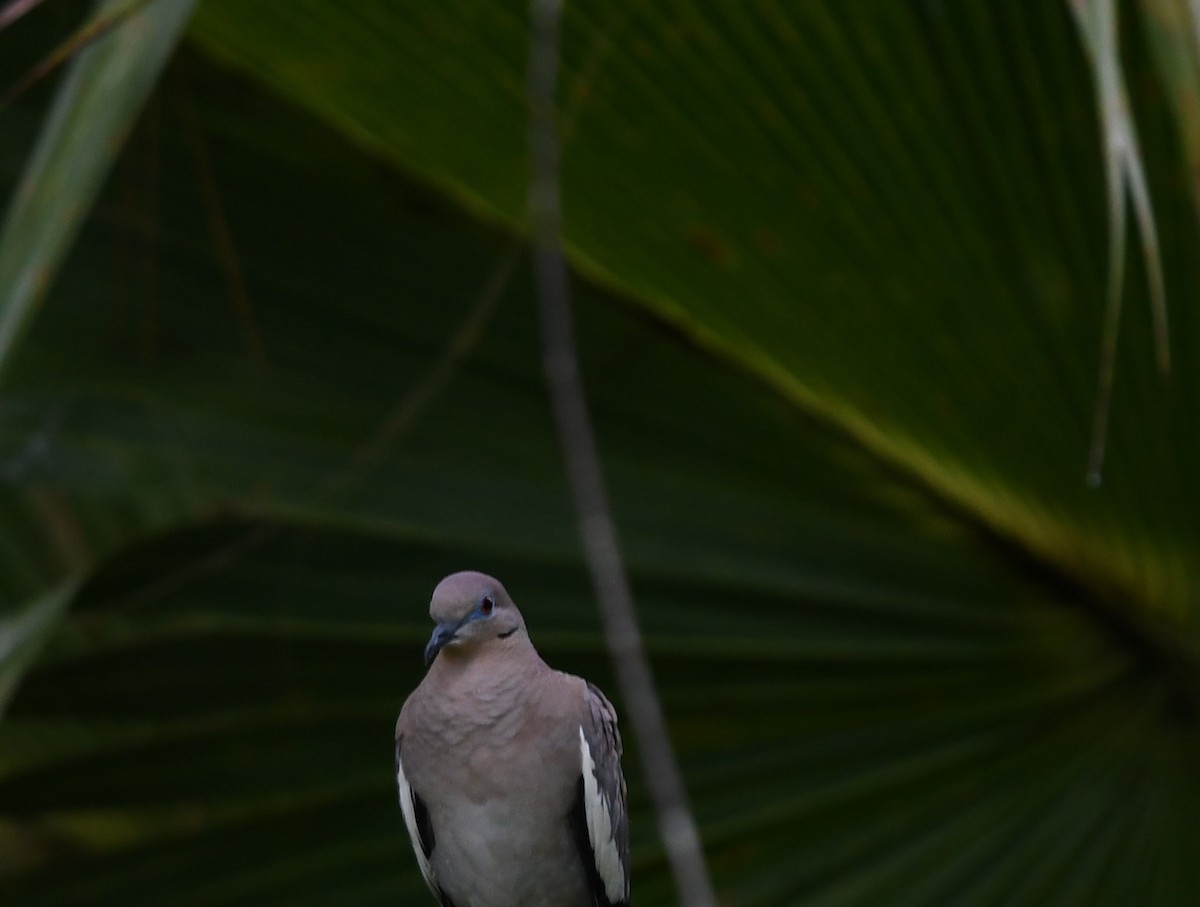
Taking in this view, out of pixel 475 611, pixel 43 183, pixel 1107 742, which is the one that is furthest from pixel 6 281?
pixel 1107 742

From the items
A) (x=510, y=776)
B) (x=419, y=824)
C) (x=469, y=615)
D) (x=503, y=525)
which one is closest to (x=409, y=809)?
(x=419, y=824)

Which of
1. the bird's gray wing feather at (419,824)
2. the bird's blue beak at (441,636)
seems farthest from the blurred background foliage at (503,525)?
the bird's blue beak at (441,636)

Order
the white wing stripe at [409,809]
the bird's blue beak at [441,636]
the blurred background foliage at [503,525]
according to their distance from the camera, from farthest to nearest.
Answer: the blurred background foliage at [503,525]
the white wing stripe at [409,809]
the bird's blue beak at [441,636]

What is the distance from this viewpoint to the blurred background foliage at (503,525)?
2.46 m

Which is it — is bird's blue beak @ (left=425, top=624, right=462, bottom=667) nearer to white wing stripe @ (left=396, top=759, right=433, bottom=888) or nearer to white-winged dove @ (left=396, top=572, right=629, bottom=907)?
white-winged dove @ (left=396, top=572, right=629, bottom=907)

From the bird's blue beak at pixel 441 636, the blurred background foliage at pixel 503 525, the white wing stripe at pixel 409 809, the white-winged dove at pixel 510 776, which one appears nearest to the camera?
the bird's blue beak at pixel 441 636

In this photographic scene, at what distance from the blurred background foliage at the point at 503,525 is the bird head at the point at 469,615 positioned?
71 centimetres

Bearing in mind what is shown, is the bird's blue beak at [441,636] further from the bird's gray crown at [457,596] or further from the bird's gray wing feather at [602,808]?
the bird's gray wing feather at [602,808]

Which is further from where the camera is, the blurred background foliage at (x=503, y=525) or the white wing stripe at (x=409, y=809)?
the blurred background foliage at (x=503, y=525)

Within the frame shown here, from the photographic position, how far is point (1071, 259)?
2.11 m

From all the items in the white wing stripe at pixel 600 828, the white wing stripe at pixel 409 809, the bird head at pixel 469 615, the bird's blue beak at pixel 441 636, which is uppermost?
the bird head at pixel 469 615

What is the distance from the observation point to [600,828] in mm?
1883

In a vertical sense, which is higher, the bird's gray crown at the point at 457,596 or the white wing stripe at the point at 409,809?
the bird's gray crown at the point at 457,596

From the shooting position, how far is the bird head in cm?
160
